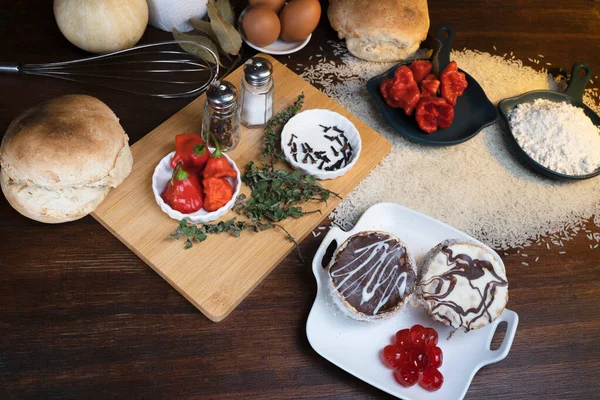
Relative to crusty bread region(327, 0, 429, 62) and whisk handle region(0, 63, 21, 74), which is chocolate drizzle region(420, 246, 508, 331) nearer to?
crusty bread region(327, 0, 429, 62)

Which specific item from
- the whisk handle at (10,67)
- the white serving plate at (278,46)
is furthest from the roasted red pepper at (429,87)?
the whisk handle at (10,67)

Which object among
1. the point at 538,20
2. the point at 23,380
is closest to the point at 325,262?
the point at 23,380

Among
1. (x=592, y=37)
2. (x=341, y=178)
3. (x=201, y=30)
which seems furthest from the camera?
(x=592, y=37)

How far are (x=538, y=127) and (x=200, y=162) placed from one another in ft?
2.75

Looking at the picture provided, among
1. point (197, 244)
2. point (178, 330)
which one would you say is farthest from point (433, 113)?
point (178, 330)

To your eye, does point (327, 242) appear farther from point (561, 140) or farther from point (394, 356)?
point (561, 140)

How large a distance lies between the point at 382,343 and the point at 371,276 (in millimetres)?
140

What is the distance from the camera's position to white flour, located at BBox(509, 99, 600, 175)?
4.38 ft

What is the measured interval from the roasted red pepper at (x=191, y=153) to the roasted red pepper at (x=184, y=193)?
0.03 metres

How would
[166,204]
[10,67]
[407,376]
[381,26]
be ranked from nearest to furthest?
[407,376] → [166,204] → [10,67] → [381,26]

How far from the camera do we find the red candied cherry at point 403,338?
105cm

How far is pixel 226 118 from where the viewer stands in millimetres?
1191

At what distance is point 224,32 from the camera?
133cm

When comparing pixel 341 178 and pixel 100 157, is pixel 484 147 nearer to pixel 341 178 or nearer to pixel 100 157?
pixel 341 178
